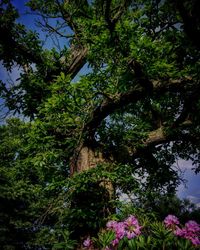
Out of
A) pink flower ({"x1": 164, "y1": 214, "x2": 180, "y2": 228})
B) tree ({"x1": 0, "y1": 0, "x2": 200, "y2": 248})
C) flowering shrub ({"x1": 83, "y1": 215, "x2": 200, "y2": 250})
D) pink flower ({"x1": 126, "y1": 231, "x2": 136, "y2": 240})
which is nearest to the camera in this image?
flowering shrub ({"x1": 83, "y1": 215, "x2": 200, "y2": 250})

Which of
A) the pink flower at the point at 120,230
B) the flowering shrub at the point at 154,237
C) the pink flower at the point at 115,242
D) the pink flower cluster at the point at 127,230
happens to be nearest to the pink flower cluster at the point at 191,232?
the flowering shrub at the point at 154,237

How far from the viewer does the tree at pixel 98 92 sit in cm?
803

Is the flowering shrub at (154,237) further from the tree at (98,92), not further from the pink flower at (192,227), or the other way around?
the tree at (98,92)

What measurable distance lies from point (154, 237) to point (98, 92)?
164 inches

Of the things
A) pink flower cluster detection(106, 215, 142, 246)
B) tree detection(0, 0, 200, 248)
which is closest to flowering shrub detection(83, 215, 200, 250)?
pink flower cluster detection(106, 215, 142, 246)

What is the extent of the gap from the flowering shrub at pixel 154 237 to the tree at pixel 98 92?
84.1 inches

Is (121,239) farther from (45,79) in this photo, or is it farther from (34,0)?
(34,0)

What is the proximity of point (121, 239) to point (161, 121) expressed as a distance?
7.00 metres

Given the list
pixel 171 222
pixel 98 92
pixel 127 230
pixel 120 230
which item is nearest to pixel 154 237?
pixel 171 222

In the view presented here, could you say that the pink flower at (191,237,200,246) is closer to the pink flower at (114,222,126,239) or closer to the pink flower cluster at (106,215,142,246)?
the pink flower cluster at (106,215,142,246)

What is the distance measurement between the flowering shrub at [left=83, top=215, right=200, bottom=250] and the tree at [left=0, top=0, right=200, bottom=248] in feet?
7.01

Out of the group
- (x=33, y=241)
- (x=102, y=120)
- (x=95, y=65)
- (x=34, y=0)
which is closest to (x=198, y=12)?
(x=95, y=65)

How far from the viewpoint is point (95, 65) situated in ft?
30.7

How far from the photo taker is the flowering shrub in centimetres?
539
